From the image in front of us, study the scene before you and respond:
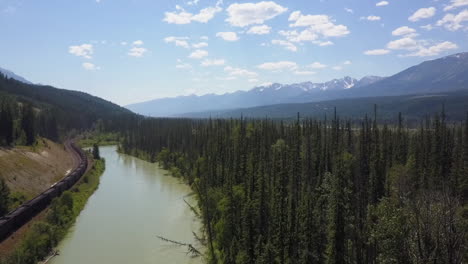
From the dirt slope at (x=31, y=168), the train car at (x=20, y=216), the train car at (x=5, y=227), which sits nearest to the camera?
the train car at (x=5, y=227)

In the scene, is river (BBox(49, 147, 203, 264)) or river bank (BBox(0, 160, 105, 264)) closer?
river bank (BBox(0, 160, 105, 264))

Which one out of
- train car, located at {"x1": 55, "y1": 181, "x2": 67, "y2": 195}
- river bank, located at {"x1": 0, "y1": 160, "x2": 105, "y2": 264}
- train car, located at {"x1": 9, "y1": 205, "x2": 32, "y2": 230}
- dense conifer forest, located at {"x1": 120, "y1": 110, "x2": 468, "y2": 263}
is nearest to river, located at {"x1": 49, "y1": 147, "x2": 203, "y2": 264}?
river bank, located at {"x1": 0, "y1": 160, "x2": 105, "y2": 264}

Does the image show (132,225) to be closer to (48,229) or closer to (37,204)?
(48,229)

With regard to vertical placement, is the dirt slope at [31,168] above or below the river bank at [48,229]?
above

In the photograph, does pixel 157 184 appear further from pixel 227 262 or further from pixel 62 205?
pixel 227 262

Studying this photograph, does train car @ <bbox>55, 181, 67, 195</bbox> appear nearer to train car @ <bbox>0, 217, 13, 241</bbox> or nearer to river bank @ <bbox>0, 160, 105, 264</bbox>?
river bank @ <bbox>0, 160, 105, 264</bbox>

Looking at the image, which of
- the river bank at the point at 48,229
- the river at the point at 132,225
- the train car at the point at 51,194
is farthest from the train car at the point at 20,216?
the train car at the point at 51,194

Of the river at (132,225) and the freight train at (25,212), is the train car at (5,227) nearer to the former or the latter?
the freight train at (25,212)
